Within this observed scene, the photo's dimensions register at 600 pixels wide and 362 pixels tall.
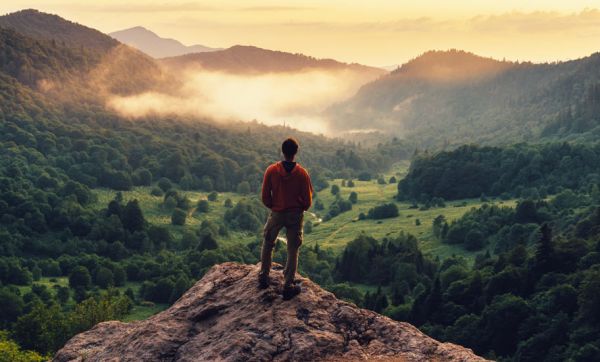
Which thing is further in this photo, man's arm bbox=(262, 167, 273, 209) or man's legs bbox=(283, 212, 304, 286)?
man's arm bbox=(262, 167, 273, 209)

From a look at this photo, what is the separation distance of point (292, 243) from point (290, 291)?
5.89 feet

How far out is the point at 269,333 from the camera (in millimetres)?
24172

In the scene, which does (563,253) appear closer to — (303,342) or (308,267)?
(308,267)

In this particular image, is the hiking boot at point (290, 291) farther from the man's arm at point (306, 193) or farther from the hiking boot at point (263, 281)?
the man's arm at point (306, 193)

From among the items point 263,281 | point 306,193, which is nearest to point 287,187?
point 306,193

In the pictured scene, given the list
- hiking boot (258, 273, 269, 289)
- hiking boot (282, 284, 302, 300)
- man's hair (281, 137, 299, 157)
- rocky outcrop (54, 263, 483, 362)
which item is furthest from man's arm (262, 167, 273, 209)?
rocky outcrop (54, 263, 483, 362)

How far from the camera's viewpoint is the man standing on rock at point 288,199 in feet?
84.7

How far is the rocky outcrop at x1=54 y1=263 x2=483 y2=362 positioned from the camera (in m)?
23.6

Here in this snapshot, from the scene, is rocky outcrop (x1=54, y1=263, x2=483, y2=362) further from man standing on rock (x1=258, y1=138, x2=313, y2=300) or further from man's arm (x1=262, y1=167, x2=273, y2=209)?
man's arm (x1=262, y1=167, x2=273, y2=209)

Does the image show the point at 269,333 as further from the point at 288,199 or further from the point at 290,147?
the point at 290,147

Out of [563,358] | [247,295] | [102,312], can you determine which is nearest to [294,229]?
[247,295]

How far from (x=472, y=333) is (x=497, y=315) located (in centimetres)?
492

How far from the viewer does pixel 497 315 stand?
372 ft

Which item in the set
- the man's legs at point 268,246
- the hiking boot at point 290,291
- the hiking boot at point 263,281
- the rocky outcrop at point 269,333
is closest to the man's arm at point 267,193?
the man's legs at point 268,246
